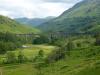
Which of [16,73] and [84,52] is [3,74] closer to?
[16,73]

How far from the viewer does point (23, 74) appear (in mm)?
134750

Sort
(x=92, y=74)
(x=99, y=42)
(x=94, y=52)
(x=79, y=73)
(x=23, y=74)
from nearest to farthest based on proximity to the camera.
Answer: (x=92, y=74) < (x=79, y=73) < (x=23, y=74) < (x=94, y=52) < (x=99, y=42)

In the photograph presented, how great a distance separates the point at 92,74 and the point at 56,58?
6942 centimetres

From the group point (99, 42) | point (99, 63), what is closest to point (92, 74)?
point (99, 63)

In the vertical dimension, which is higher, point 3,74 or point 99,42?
point 99,42

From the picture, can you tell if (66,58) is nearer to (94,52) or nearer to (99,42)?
(94,52)

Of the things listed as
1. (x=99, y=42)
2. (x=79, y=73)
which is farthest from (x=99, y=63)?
(x=99, y=42)

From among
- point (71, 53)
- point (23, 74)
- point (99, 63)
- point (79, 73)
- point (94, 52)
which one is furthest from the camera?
point (71, 53)

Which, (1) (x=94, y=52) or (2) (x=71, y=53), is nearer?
(1) (x=94, y=52)

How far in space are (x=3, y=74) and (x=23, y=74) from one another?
9987 millimetres

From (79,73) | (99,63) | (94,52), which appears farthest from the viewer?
(94,52)

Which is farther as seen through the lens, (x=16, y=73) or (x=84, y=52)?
(x=84, y=52)

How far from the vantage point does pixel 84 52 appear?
161 m

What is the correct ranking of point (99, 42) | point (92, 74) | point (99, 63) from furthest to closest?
point (99, 42) → point (99, 63) → point (92, 74)
